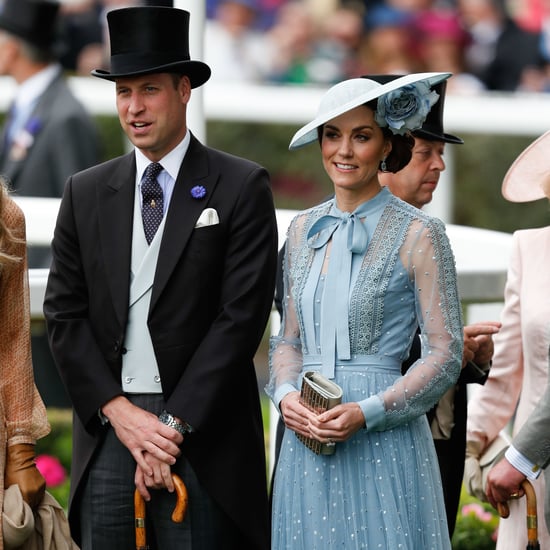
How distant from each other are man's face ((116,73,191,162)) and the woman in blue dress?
1.49ft

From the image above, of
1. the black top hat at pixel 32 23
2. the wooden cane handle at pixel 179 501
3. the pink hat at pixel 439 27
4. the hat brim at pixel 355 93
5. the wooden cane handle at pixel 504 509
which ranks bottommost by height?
the wooden cane handle at pixel 504 509

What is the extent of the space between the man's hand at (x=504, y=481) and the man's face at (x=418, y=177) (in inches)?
42.9

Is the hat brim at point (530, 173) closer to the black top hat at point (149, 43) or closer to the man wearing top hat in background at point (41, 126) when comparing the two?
the black top hat at point (149, 43)

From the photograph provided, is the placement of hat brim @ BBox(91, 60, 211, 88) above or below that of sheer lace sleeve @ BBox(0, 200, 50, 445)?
above

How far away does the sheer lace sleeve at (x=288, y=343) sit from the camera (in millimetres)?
4621

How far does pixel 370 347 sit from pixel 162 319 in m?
0.64

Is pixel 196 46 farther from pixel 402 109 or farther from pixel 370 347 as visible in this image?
pixel 370 347

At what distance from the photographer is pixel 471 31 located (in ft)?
46.0

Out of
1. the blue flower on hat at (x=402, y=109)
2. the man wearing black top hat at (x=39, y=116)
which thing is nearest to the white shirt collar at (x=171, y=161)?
the blue flower on hat at (x=402, y=109)

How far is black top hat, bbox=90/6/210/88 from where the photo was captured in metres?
4.76

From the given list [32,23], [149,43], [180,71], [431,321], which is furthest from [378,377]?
[32,23]

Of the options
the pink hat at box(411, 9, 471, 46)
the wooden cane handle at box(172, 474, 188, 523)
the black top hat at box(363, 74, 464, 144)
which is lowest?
the wooden cane handle at box(172, 474, 188, 523)

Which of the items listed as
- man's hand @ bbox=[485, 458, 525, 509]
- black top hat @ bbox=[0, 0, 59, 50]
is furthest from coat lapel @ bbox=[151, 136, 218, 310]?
black top hat @ bbox=[0, 0, 59, 50]

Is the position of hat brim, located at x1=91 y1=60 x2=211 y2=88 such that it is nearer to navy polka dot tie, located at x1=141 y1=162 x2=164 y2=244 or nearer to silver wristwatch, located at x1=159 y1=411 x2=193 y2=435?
navy polka dot tie, located at x1=141 y1=162 x2=164 y2=244
